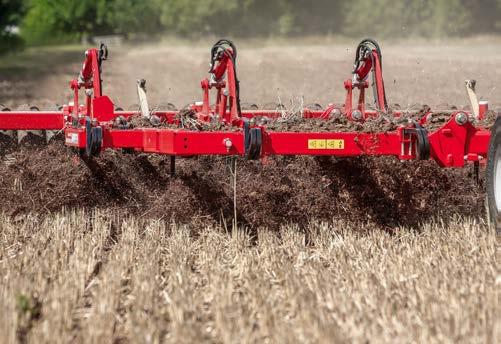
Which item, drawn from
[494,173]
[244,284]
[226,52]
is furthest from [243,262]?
[226,52]

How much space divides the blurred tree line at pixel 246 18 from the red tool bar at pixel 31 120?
117 feet

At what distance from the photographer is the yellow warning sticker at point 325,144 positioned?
19.9 ft

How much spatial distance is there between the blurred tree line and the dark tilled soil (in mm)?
36285

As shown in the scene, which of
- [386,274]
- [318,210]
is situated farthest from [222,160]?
[386,274]

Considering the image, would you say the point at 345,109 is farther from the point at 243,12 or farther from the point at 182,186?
the point at 243,12

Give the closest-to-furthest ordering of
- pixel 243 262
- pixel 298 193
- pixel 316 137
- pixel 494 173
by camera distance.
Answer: pixel 243 262
pixel 494 173
pixel 316 137
pixel 298 193

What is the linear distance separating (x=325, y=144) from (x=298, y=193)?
2.81 ft

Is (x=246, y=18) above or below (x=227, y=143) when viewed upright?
above

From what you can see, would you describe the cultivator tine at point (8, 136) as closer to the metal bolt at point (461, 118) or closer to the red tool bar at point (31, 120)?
the red tool bar at point (31, 120)

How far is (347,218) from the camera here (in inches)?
268

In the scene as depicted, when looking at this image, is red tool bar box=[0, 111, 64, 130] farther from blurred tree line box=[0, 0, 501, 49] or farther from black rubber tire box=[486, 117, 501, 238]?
blurred tree line box=[0, 0, 501, 49]

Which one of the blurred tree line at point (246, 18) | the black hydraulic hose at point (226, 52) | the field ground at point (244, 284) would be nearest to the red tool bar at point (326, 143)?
the field ground at point (244, 284)

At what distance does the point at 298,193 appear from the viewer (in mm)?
6863

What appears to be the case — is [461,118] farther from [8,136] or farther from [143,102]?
[8,136]
